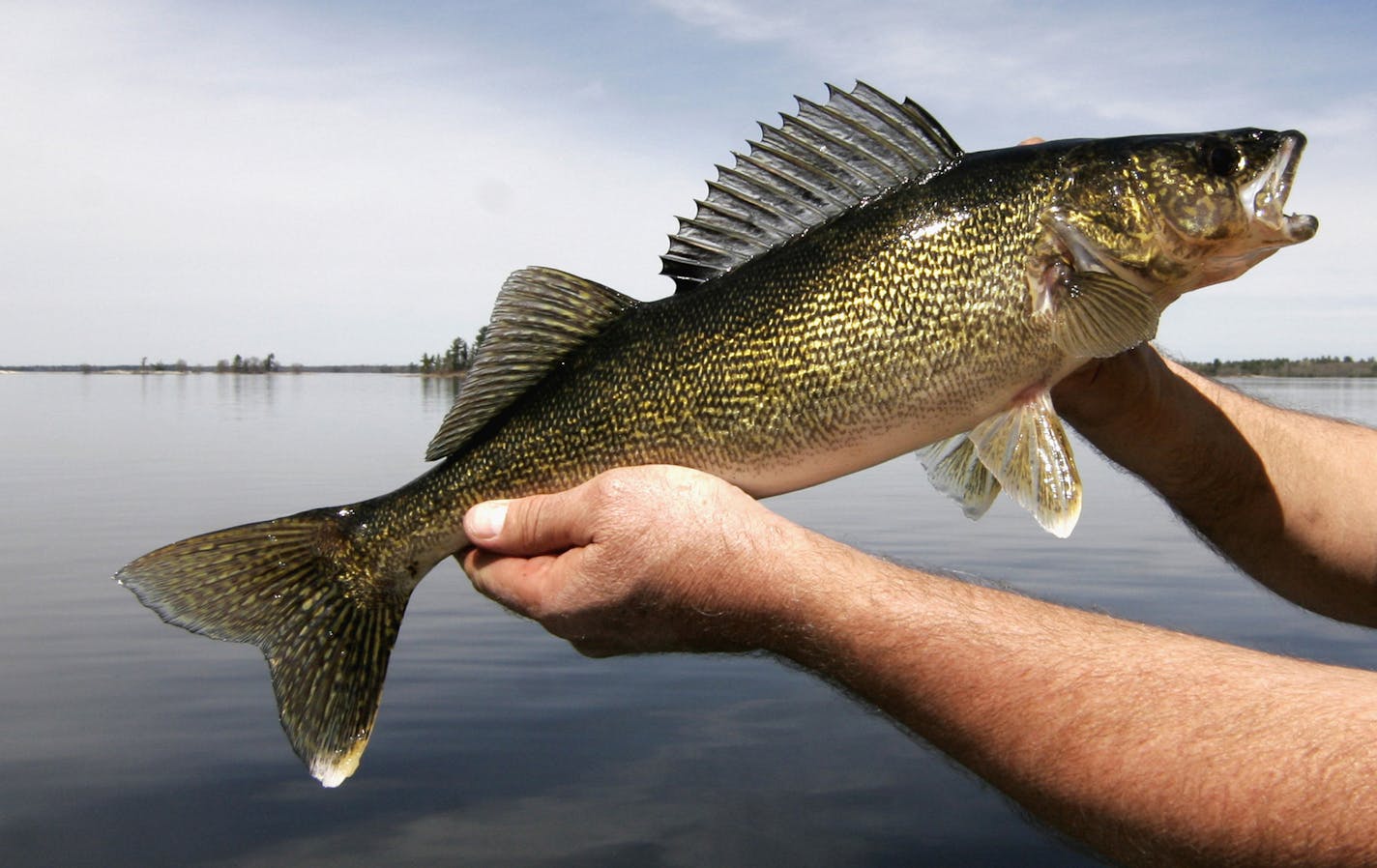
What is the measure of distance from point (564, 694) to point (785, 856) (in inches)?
114

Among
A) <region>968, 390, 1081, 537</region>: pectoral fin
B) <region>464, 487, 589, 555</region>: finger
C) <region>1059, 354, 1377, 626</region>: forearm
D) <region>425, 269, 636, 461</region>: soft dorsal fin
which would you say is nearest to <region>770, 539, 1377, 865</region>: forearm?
<region>968, 390, 1081, 537</region>: pectoral fin

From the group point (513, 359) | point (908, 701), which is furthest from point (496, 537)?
point (908, 701)

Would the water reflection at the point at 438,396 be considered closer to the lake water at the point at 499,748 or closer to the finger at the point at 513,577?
the lake water at the point at 499,748

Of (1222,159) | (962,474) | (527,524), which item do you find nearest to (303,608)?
(527,524)

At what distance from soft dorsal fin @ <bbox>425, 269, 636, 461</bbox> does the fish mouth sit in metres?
2.06

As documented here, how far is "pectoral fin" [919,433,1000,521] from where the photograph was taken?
3787 millimetres

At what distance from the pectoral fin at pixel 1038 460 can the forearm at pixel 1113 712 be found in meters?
0.63

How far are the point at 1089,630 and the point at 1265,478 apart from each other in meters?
1.91

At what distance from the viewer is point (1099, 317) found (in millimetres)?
3346

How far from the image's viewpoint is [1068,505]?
136 inches

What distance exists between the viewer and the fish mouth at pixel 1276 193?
3.43m

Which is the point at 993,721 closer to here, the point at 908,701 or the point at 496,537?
the point at 908,701

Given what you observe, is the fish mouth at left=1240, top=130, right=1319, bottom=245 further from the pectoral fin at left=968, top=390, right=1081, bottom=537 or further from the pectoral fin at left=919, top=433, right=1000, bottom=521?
the pectoral fin at left=919, top=433, right=1000, bottom=521

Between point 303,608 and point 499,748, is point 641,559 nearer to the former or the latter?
point 303,608
